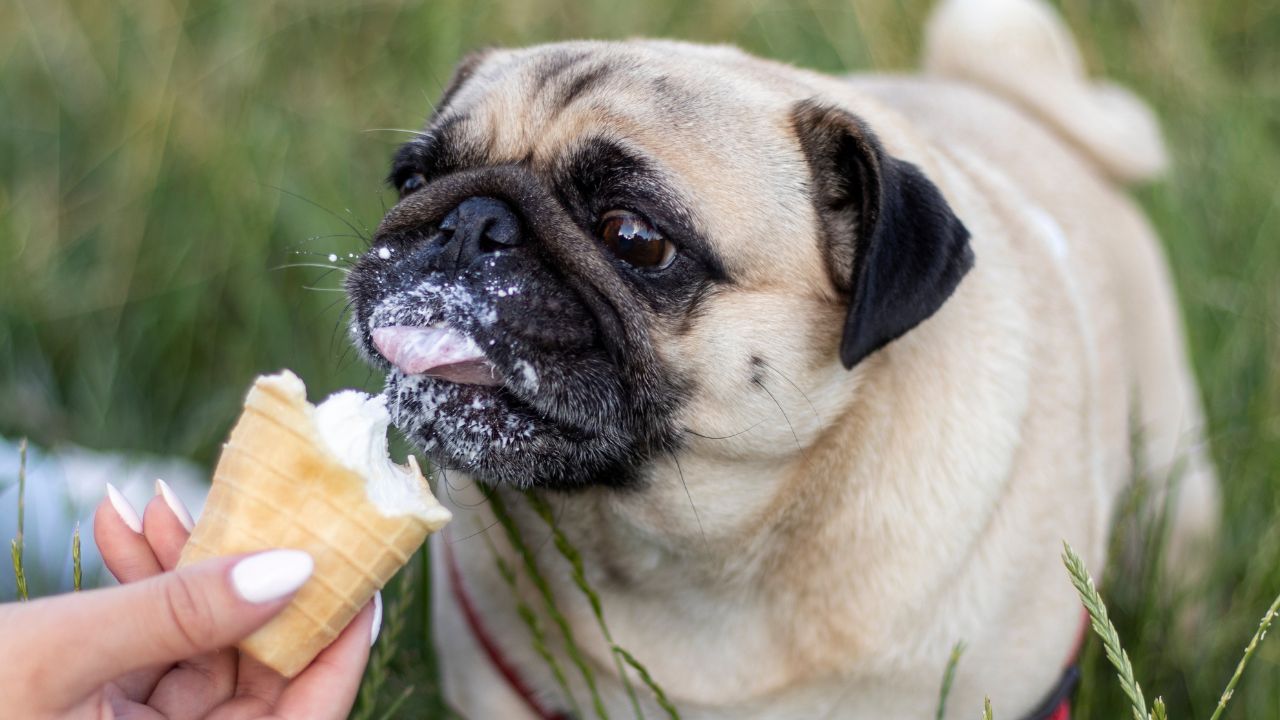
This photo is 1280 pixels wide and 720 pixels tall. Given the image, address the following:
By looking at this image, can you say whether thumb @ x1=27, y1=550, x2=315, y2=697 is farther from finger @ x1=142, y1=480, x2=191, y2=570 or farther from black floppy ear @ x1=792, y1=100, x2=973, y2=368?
black floppy ear @ x1=792, y1=100, x2=973, y2=368

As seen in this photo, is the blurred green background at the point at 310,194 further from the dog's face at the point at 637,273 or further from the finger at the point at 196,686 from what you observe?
the finger at the point at 196,686

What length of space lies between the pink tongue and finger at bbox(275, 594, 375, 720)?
1.52 ft

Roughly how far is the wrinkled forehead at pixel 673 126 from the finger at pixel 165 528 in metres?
0.91

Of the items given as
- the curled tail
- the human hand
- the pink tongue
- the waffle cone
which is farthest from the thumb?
the curled tail

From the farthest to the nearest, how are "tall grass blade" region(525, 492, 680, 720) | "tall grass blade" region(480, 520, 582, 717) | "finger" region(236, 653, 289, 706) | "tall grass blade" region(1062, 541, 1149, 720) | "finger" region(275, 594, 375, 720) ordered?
"tall grass blade" region(480, 520, 582, 717)
"tall grass blade" region(525, 492, 680, 720)
"finger" region(236, 653, 289, 706)
"finger" region(275, 594, 375, 720)
"tall grass blade" region(1062, 541, 1149, 720)

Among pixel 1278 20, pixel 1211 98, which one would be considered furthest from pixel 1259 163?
pixel 1278 20

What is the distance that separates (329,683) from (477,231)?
83 centimetres

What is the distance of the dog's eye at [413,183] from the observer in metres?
2.59

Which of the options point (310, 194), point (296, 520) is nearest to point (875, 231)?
point (296, 520)

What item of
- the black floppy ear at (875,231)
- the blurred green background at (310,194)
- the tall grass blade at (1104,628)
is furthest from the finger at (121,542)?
the tall grass blade at (1104,628)

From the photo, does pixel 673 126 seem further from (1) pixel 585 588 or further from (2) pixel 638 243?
(1) pixel 585 588

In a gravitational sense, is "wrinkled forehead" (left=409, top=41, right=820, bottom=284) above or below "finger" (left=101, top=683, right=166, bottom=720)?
above

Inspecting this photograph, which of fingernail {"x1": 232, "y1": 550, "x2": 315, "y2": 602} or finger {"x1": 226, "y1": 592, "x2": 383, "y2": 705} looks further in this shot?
finger {"x1": 226, "y1": 592, "x2": 383, "y2": 705}

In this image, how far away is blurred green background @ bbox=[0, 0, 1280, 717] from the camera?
143 inches
